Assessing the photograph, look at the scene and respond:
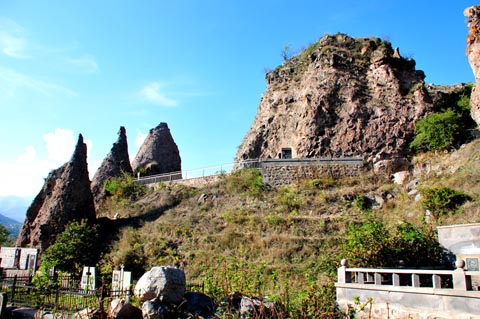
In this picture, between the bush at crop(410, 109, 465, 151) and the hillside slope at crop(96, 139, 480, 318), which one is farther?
the bush at crop(410, 109, 465, 151)

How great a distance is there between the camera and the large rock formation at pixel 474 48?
21.8 metres

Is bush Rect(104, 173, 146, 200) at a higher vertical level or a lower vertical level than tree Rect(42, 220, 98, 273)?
higher

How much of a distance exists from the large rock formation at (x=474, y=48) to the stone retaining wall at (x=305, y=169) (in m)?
7.27

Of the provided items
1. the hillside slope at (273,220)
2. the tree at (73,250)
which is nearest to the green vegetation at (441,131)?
the hillside slope at (273,220)

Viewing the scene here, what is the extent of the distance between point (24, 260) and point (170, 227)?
8.48 meters

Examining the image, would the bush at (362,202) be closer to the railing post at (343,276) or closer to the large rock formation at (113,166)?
the railing post at (343,276)

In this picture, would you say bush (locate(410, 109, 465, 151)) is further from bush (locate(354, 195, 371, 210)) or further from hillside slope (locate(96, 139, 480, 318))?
bush (locate(354, 195, 371, 210))

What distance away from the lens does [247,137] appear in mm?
31125

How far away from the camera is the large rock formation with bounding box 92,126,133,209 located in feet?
103

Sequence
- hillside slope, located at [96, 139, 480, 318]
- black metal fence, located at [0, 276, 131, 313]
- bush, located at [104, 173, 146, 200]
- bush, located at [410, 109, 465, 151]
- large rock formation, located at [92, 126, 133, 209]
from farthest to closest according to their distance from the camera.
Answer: large rock formation, located at [92, 126, 133, 209]
bush, located at [104, 173, 146, 200]
bush, located at [410, 109, 465, 151]
hillside slope, located at [96, 139, 480, 318]
black metal fence, located at [0, 276, 131, 313]

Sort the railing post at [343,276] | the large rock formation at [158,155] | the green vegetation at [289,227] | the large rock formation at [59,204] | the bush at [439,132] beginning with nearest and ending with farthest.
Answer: the railing post at [343,276] < the green vegetation at [289,227] < the large rock formation at [59,204] < the bush at [439,132] < the large rock formation at [158,155]

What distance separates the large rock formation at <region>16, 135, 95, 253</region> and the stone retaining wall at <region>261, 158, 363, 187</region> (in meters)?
11.6

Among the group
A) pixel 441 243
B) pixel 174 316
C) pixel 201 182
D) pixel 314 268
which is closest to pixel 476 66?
pixel 441 243

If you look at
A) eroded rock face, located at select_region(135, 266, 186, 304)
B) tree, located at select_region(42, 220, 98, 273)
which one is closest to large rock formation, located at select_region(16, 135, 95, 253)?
tree, located at select_region(42, 220, 98, 273)
